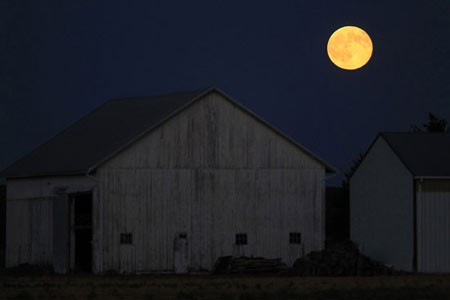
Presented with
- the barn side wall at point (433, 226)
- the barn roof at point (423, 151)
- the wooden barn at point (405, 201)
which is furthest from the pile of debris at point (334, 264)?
the barn roof at point (423, 151)

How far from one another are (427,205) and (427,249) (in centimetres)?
177

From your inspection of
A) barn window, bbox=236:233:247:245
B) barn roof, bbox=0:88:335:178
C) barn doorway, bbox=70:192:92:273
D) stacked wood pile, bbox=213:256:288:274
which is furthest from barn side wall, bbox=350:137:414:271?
barn doorway, bbox=70:192:92:273

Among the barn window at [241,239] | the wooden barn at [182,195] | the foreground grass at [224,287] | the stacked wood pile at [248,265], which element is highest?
the wooden barn at [182,195]

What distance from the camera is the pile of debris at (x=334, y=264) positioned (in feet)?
176

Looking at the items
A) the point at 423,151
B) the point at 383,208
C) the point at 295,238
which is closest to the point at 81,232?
the point at 295,238

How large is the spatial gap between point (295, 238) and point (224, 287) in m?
14.1

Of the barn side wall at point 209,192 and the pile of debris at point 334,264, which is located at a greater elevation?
the barn side wall at point 209,192

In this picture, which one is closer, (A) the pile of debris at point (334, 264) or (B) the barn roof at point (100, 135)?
(A) the pile of debris at point (334, 264)

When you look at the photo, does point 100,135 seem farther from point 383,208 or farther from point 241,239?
point 383,208

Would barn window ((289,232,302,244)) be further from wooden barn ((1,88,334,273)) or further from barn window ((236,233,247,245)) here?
barn window ((236,233,247,245))

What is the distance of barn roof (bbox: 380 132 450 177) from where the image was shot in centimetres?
5847

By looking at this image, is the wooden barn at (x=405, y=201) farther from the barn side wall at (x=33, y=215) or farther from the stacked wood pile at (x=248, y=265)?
the barn side wall at (x=33, y=215)

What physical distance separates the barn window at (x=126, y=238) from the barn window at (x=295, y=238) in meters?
6.56

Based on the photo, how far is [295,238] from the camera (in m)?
57.4
